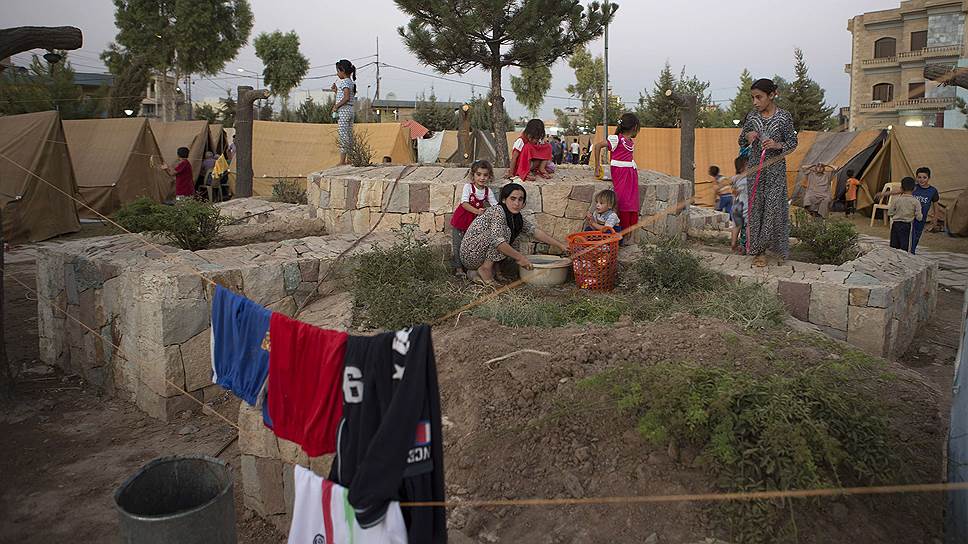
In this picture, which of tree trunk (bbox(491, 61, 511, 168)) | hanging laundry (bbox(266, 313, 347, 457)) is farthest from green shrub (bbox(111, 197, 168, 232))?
tree trunk (bbox(491, 61, 511, 168))

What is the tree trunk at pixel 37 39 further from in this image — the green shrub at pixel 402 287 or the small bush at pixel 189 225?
the green shrub at pixel 402 287

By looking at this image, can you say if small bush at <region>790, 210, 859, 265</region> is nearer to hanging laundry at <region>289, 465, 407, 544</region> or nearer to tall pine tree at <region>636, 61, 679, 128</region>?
hanging laundry at <region>289, 465, 407, 544</region>

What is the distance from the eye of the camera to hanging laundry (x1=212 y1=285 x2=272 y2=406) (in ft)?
10.0

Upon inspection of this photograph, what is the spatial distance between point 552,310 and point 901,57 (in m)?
27.3

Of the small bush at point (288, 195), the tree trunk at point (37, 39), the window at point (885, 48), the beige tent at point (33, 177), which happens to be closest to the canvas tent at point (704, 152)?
the small bush at point (288, 195)

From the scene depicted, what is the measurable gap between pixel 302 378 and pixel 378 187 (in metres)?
4.75

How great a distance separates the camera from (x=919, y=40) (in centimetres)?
2653

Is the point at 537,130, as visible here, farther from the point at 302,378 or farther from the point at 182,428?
the point at 302,378

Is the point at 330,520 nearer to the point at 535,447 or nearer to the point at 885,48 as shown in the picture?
the point at 535,447

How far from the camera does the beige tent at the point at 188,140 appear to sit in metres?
15.8

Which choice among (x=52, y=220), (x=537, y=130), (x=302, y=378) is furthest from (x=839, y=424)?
(x=52, y=220)

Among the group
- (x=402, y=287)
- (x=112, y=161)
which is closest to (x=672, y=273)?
(x=402, y=287)

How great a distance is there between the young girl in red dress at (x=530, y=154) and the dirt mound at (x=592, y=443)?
308 centimetres

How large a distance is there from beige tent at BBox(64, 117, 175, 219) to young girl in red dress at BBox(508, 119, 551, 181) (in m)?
9.68
